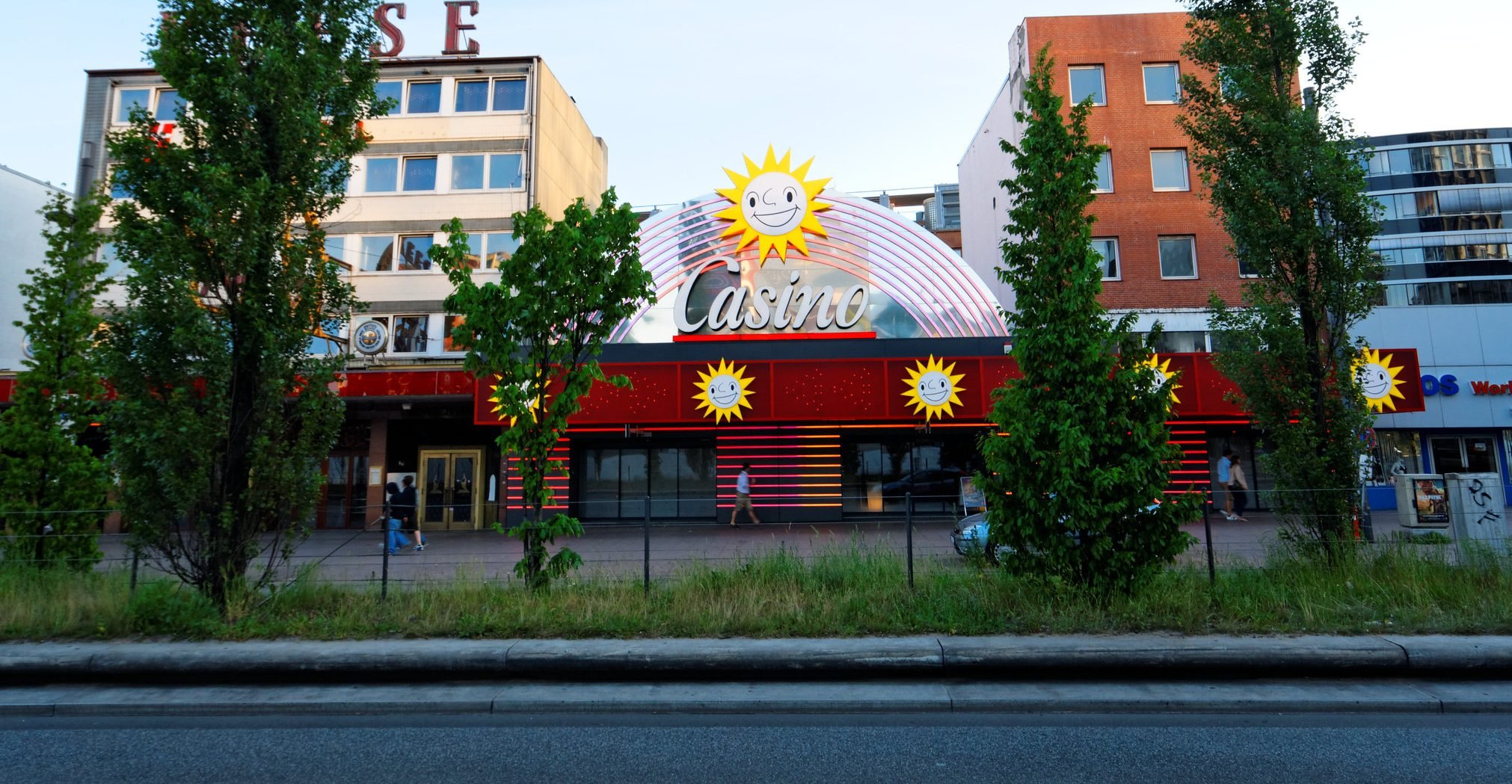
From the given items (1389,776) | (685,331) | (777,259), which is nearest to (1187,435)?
(777,259)

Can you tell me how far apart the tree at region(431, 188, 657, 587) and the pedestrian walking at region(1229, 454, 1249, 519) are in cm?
1711

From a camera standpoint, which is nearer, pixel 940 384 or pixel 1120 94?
pixel 940 384

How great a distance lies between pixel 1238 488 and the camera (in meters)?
20.5

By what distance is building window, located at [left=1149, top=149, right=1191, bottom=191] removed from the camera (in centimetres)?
2492

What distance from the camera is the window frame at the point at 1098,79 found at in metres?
25.4

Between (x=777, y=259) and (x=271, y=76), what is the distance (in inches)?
562

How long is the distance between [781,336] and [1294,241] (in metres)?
12.1

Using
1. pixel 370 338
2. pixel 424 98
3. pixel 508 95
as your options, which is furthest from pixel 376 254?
pixel 508 95

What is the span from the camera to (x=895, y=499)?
2170 cm

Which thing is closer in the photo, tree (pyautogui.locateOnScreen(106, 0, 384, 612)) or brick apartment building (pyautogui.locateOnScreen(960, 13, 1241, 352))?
tree (pyautogui.locateOnScreen(106, 0, 384, 612))

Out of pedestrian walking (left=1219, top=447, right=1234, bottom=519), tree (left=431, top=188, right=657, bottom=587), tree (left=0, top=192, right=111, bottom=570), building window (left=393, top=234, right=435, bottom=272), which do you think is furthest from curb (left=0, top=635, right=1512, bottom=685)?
building window (left=393, top=234, right=435, bottom=272)

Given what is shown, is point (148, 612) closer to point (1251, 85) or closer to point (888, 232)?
point (1251, 85)

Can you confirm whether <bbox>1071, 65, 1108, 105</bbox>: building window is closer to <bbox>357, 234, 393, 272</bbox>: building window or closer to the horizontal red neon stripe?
the horizontal red neon stripe

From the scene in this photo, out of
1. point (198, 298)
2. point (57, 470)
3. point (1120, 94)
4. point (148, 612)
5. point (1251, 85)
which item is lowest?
point (148, 612)
